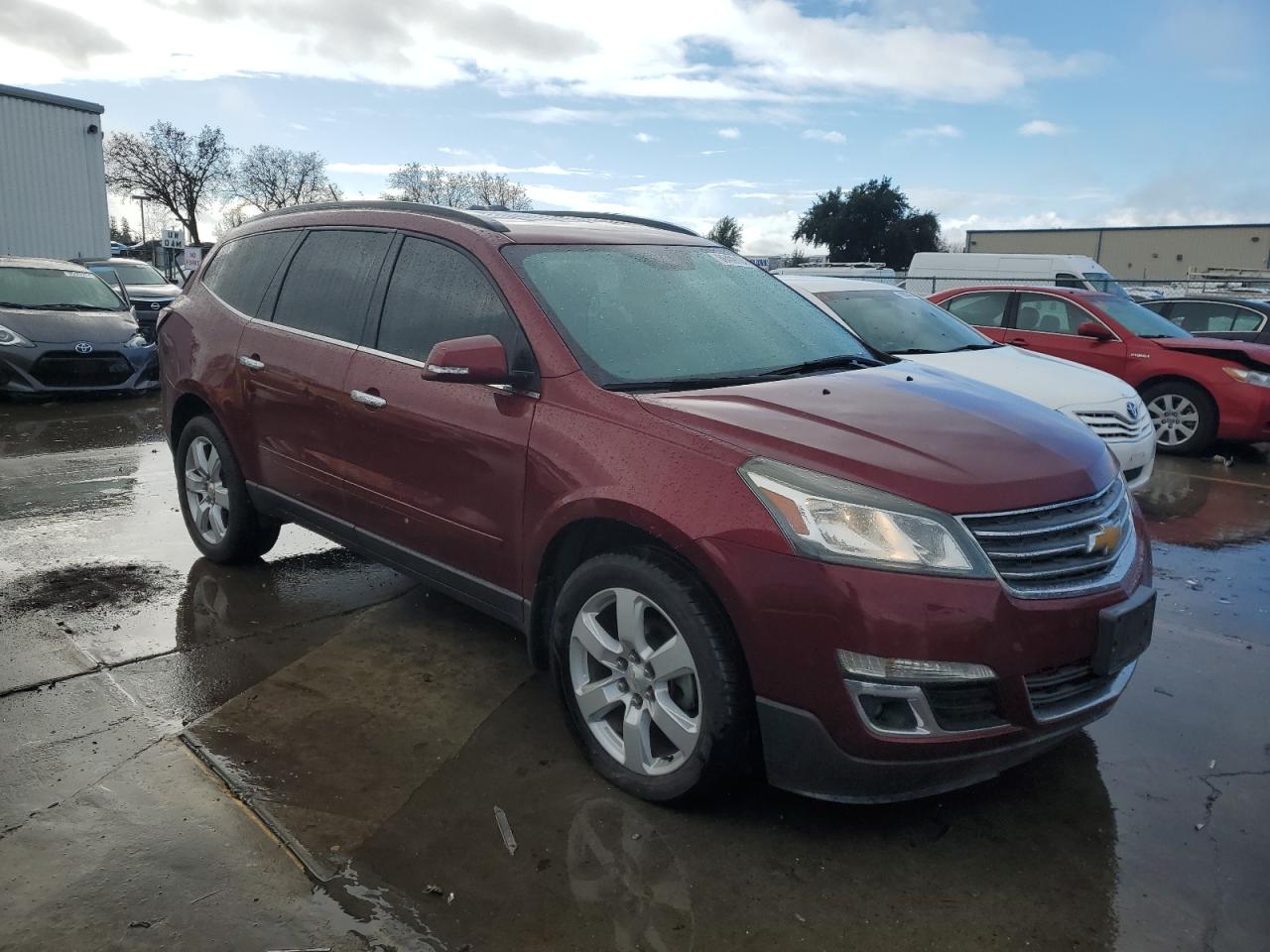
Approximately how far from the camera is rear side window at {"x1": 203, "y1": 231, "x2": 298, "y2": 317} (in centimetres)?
472

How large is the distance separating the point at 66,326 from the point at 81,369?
1.80 feet

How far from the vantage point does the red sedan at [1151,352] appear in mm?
9195

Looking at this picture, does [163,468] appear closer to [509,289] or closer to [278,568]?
[278,568]

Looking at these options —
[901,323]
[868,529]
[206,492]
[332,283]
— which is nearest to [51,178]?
[206,492]

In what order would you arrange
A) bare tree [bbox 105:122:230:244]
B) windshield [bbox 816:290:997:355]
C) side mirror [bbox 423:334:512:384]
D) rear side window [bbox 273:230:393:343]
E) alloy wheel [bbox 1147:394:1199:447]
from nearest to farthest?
1. side mirror [bbox 423:334:512:384]
2. rear side window [bbox 273:230:393:343]
3. windshield [bbox 816:290:997:355]
4. alloy wheel [bbox 1147:394:1199:447]
5. bare tree [bbox 105:122:230:244]

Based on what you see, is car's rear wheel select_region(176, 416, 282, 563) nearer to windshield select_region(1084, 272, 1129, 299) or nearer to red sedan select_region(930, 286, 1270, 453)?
red sedan select_region(930, 286, 1270, 453)

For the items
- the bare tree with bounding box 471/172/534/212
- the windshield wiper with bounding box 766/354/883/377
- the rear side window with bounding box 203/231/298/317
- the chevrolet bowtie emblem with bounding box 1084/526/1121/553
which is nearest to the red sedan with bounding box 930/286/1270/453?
the windshield wiper with bounding box 766/354/883/377

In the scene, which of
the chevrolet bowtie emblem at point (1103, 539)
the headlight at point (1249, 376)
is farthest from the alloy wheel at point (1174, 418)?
the chevrolet bowtie emblem at point (1103, 539)

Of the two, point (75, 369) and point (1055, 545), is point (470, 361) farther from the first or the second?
point (75, 369)

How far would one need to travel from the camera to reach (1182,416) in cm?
948

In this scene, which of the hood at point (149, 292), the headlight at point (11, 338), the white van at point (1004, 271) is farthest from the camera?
the white van at point (1004, 271)

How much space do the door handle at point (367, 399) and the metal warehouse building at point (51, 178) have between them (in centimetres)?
2029

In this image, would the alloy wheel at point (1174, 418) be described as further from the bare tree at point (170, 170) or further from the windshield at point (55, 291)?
the bare tree at point (170, 170)

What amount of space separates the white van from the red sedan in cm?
1111
